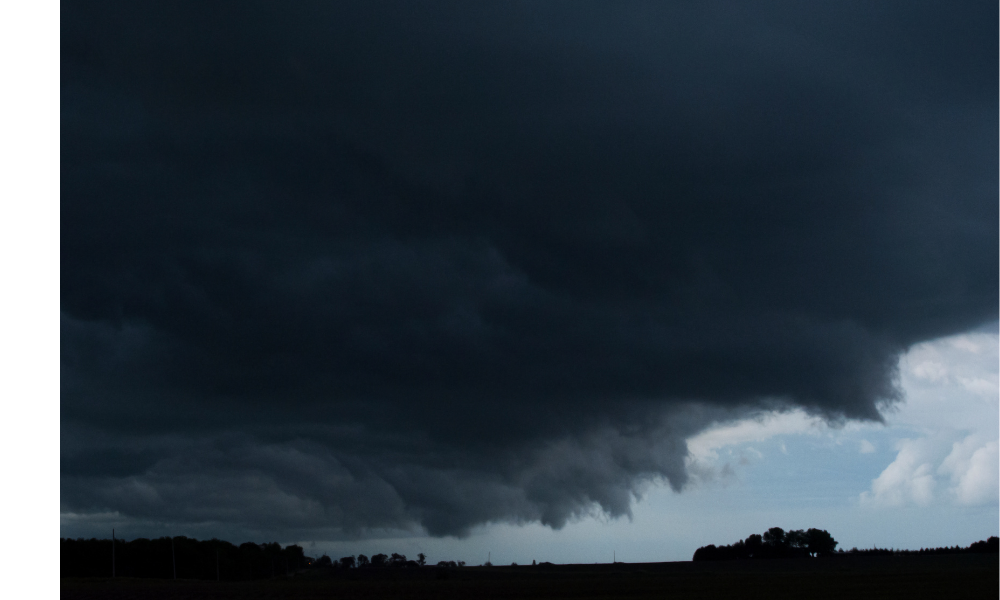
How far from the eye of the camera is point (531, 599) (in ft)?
318

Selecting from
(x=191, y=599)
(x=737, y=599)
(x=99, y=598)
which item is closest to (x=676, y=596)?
(x=737, y=599)

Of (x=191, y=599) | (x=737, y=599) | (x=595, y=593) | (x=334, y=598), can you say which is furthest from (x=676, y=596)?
(x=191, y=599)
